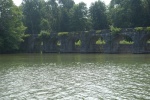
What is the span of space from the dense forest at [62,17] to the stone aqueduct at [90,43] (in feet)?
9.43

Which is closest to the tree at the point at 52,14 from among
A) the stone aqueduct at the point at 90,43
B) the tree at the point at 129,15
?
the stone aqueduct at the point at 90,43

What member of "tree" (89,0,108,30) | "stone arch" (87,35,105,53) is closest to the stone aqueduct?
"stone arch" (87,35,105,53)

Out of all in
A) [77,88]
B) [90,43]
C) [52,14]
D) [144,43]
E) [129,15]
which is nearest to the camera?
[77,88]

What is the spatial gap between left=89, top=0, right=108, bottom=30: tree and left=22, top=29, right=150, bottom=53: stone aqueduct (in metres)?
13.6

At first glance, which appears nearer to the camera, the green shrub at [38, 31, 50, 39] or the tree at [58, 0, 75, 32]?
the green shrub at [38, 31, 50, 39]

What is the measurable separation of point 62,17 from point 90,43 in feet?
76.4

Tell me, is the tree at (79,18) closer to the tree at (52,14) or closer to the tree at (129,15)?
the tree at (52,14)

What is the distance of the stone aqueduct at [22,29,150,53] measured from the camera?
130 feet

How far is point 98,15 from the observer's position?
62.3 metres

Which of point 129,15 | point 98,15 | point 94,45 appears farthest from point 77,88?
point 98,15

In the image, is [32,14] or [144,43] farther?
[32,14]

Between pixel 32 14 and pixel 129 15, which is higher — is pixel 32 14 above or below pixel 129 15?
above

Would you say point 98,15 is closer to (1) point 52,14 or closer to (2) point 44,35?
→ (1) point 52,14

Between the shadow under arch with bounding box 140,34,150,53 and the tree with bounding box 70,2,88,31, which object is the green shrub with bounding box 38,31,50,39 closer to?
the tree with bounding box 70,2,88,31
